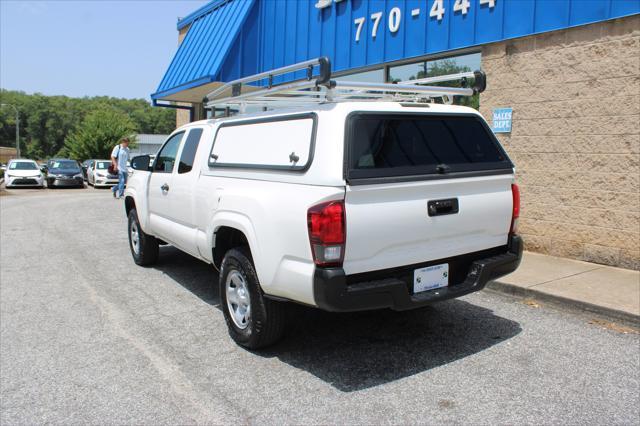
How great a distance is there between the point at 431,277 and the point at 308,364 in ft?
3.76

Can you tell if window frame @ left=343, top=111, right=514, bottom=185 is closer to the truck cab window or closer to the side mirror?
the truck cab window

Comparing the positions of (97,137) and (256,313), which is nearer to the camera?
(256,313)

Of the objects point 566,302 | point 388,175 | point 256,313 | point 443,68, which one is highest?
point 443,68

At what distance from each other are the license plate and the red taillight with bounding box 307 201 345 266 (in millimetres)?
710

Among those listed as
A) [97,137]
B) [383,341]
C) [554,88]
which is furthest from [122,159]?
A: [97,137]

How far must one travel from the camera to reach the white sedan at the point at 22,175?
2466 cm

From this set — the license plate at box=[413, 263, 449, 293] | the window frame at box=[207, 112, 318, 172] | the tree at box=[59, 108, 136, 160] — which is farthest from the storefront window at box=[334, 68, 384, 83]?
the tree at box=[59, 108, 136, 160]

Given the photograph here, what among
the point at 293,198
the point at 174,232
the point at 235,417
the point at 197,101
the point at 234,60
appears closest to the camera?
the point at 235,417

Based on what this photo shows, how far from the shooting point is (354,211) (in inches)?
140

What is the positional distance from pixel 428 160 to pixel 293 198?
107 cm

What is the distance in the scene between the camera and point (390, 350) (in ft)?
14.3

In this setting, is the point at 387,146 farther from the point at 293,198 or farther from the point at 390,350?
the point at 390,350

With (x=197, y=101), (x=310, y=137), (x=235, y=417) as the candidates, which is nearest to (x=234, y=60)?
(x=197, y=101)

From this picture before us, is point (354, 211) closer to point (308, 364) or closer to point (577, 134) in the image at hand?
point (308, 364)
